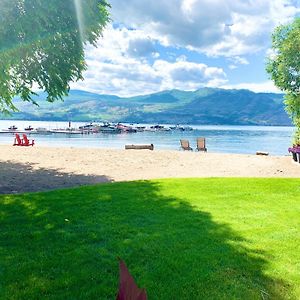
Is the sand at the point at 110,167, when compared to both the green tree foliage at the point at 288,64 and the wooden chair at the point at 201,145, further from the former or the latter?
the wooden chair at the point at 201,145

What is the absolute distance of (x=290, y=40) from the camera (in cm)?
3088

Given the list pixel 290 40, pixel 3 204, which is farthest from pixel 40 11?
pixel 290 40

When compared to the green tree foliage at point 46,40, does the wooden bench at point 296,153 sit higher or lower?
lower

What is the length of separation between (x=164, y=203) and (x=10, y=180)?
10845 mm

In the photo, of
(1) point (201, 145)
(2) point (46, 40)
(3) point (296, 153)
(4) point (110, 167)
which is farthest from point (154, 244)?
(1) point (201, 145)

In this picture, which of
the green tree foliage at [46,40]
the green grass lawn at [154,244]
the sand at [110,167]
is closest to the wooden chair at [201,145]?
the sand at [110,167]

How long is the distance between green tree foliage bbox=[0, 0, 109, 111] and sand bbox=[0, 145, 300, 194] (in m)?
4.98

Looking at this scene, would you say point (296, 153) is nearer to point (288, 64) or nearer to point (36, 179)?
point (288, 64)

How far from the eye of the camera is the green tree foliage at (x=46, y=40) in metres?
17.3

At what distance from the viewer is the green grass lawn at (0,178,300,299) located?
6984 millimetres

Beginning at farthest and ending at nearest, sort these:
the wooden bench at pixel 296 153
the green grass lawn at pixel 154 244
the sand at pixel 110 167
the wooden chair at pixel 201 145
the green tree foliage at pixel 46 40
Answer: the wooden chair at pixel 201 145
the wooden bench at pixel 296 153
the sand at pixel 110 167
the green tree foliage at pixel 46 40
the green grass lawn at pixel 154 244

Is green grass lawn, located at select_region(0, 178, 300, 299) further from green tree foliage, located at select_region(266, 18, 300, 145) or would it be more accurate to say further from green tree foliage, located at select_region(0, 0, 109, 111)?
green tree foliage, located at select_region(266, 18, 300, 145)

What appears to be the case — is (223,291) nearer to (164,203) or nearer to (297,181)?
(164,203)

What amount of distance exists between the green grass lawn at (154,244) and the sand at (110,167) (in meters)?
5.71
